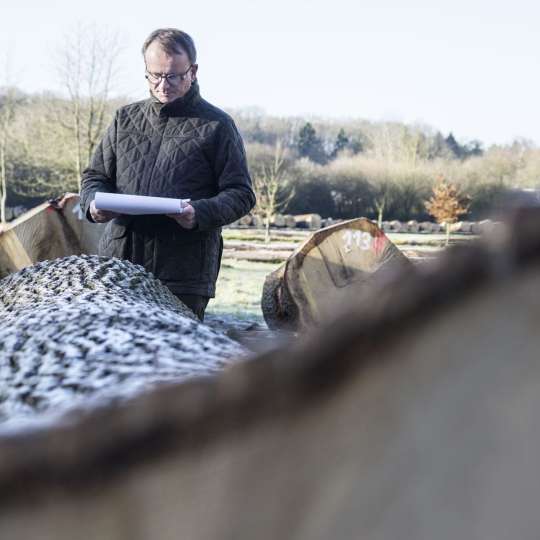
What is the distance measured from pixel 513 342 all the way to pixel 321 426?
0.12m

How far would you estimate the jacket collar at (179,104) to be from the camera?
315 centimetres

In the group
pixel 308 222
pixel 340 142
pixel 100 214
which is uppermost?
pixel 100 214

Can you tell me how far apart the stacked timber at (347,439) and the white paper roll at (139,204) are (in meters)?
2.45

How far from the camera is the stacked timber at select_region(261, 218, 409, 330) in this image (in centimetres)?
583

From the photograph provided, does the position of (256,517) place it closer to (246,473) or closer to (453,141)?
(246,473)

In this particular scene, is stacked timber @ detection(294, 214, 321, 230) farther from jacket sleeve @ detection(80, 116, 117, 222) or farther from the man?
the man

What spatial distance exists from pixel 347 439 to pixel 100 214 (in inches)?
106

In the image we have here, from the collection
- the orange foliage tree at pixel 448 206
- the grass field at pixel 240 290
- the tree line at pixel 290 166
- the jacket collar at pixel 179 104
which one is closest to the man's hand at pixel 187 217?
the jacket collar at pixel 179 104

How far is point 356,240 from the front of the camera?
238 inches

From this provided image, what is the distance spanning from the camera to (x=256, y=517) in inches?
17.8

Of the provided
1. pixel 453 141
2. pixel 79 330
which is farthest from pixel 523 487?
pixel 453 141

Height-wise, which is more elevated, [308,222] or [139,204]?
[139,204]

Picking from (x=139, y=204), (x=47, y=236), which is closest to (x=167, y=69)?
(x=139, y=204)

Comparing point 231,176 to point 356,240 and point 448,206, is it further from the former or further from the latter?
point 448,206
